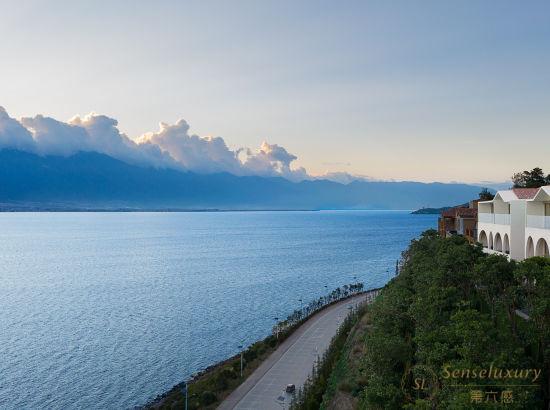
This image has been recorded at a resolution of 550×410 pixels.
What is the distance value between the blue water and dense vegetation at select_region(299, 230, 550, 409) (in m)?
21.1

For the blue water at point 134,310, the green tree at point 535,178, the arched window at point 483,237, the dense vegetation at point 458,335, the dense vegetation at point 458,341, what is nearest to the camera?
the dense vegetation at point 458,341

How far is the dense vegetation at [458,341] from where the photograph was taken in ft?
42.6

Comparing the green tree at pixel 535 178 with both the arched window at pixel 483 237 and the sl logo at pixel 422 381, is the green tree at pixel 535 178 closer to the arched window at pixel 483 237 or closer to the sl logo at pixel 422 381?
the arched window at pixel 483 237

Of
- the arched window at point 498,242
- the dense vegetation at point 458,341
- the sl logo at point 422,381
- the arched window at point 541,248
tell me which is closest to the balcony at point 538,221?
the arched window at point 541,248

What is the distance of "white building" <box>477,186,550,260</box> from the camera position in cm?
3284

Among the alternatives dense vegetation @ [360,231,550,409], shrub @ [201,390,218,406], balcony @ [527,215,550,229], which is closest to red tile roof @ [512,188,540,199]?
balcony @ [527,215,550,229]

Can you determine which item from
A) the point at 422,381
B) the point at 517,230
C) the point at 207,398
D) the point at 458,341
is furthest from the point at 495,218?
the point at 458,341

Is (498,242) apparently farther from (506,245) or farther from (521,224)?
(521,224)

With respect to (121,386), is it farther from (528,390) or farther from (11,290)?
(11,290)

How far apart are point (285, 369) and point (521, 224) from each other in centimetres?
2156

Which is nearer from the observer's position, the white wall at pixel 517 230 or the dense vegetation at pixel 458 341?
the dense vegetation at pixel 458 341

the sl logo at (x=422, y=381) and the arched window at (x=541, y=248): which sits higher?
the arched window at (x=541, y=248)

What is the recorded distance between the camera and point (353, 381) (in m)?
26.4

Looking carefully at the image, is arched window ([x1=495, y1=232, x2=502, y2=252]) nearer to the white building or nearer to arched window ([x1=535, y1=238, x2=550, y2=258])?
the white building
